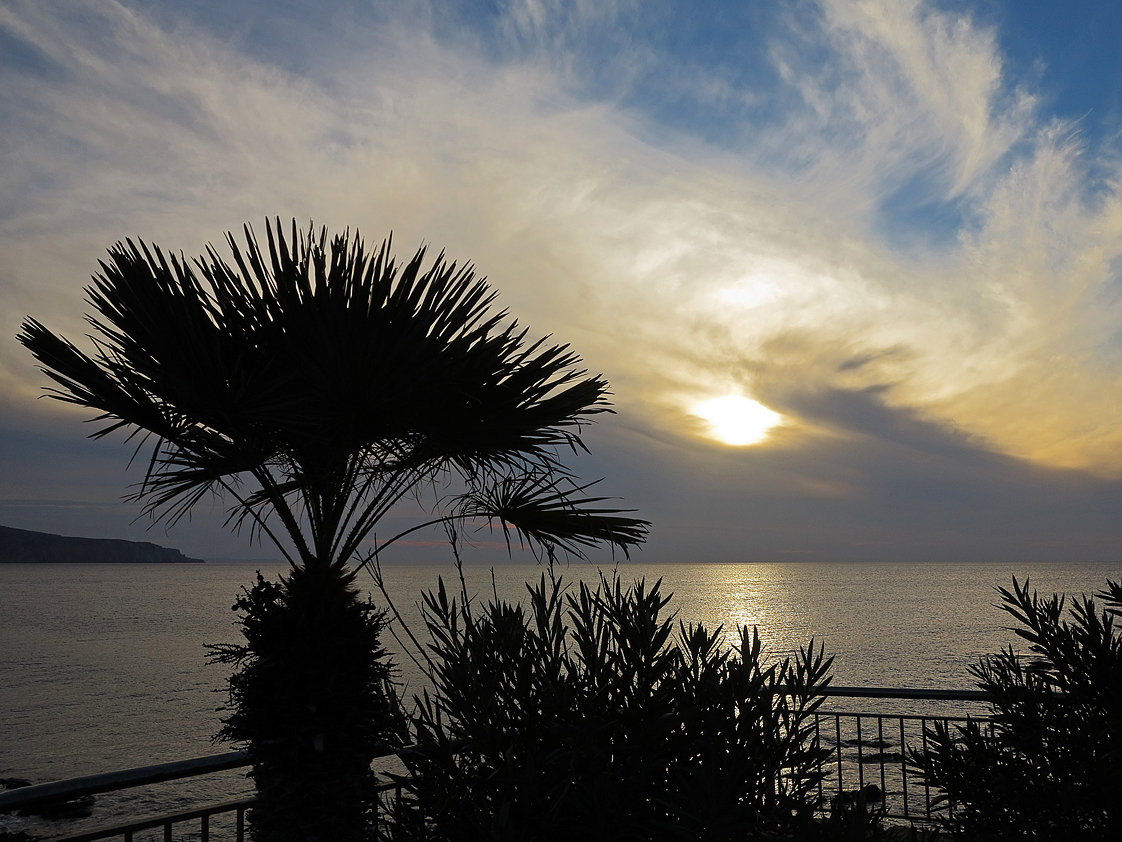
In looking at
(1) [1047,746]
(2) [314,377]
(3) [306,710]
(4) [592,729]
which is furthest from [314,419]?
(1) [1047,746]

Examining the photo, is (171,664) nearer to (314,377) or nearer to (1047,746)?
(314,377)

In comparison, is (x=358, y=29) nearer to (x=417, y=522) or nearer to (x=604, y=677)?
(x=417, y=522)

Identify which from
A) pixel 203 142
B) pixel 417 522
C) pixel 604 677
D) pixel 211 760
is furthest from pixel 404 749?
pixel 203 142

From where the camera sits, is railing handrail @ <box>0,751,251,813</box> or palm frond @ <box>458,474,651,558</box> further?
palm frond @ <box>458,474,651,558</box>

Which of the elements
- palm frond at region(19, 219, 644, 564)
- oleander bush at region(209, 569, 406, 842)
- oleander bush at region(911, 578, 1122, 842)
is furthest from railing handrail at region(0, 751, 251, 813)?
oleander bush at region(911, 578, 1122, 842)

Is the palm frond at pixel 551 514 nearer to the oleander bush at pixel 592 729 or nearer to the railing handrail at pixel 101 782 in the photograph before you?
the railing handrail at pixel 101 782

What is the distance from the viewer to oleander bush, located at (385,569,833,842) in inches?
70.0

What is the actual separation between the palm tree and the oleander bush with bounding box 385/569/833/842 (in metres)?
1.74

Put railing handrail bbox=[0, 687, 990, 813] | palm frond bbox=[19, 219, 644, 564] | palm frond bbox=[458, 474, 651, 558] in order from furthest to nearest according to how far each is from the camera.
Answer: palm frond bbox=[458, 474, 651, 558], palm frond bbox=[19, 219, 644, 564], railing handrail bbox=[0, 687, 990, 813]

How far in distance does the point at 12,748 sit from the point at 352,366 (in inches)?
1205

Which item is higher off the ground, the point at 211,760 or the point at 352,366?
the point at 352,366

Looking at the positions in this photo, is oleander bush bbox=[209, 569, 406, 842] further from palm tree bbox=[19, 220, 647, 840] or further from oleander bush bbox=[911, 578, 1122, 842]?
oleander bush bbox=[911, 578, 1122, 842]

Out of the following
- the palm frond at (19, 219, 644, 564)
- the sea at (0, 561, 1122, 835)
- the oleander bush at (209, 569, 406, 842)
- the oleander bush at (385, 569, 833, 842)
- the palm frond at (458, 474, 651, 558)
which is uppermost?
the palm frond at (19, 219, 644, 564)

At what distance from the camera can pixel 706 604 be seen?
7825 centimetres
